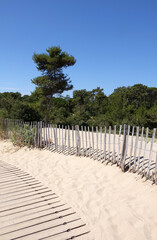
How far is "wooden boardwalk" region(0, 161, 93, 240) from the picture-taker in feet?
7.55

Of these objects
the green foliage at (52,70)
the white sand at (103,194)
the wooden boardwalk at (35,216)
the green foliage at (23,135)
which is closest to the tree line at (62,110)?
the green foliage at (52,70)

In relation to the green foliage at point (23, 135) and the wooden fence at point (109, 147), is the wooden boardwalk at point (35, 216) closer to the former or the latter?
the wooden fence at point (109, 147)

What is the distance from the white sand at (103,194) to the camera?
2.46 m

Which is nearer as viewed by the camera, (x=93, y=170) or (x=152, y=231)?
(x=152, y=231)

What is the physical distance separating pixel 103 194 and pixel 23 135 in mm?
5389

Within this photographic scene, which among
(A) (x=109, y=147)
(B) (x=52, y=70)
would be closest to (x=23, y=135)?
(A) (x=109, y=147)

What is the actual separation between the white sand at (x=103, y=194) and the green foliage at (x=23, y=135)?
1.81 meters

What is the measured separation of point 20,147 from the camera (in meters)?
7.52

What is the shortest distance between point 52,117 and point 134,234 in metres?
15.5

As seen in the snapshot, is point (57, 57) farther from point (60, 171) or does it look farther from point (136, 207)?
point (136, 207)

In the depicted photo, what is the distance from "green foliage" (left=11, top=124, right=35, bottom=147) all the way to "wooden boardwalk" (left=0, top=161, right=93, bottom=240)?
3637 mm

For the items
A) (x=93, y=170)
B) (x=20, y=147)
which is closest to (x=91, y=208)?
(x=93, y=170)

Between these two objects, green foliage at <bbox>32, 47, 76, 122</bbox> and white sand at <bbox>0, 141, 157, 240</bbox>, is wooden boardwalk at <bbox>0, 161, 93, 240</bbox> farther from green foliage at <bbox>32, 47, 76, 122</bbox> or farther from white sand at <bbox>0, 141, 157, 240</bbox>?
green foliage at <bbox>32, 47, 76, 122</bbox>

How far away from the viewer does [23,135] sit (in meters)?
7.69
